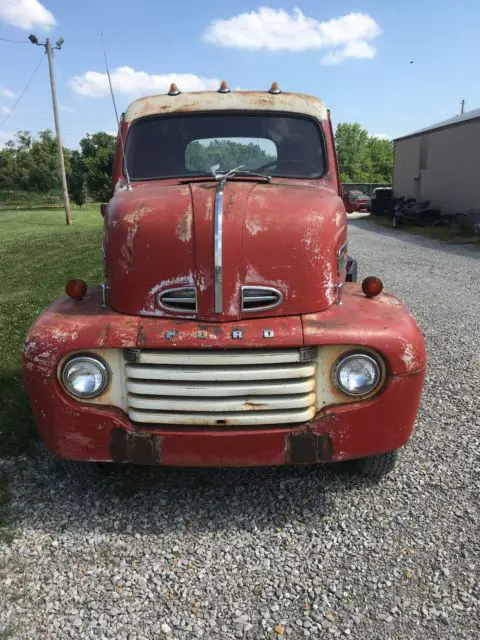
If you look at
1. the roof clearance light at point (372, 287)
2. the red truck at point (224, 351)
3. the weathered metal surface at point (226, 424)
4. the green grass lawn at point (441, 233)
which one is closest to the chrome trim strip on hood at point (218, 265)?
the red truck at point (224, 351)

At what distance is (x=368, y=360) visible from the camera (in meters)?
2.75

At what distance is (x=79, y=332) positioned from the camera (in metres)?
2.79

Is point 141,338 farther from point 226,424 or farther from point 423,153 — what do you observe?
point 423,153

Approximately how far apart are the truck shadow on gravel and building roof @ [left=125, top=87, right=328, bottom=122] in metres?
2.57

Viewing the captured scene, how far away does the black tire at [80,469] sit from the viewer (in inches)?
129

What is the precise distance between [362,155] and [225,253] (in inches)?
3889

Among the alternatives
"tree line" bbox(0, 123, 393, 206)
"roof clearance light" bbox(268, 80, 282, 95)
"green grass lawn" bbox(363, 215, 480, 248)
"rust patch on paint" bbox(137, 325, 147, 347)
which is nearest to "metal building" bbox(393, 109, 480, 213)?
"green grass lawn" bbox(363, 215, 480, 248)

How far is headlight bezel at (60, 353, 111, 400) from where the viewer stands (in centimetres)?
278

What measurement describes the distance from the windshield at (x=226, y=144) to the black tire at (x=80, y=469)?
6.51 feet

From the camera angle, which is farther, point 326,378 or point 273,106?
point 273,106

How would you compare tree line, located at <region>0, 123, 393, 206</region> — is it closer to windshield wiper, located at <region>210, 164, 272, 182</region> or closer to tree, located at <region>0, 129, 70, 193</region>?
tree, located at <region>0, 129, 70, 193</region>

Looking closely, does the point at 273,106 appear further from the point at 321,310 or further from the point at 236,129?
the point at 321,310

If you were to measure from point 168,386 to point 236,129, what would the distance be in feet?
7.34

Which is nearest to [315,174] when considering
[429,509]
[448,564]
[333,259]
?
[333,259]
